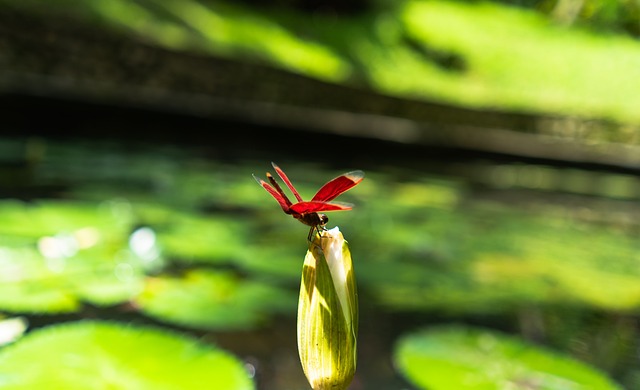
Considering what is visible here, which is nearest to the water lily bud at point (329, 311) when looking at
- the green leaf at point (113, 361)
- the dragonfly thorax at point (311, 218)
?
the dragonfly thorax at point (311, 218)

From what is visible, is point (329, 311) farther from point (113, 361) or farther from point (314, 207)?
point (113, 361)

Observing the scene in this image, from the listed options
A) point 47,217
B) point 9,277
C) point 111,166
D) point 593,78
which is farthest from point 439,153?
point 9,277

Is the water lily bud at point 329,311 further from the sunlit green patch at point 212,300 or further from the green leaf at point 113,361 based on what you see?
the sunlit green patch at point 212,300

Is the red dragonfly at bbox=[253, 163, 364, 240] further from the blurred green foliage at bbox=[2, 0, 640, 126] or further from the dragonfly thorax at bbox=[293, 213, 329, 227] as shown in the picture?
the blurred green foliage at bbox=[2, 0, 640, 126]

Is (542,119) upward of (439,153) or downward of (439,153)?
upward

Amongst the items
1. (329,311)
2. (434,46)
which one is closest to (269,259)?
(329,311)

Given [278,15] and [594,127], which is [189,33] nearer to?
[278,15]
